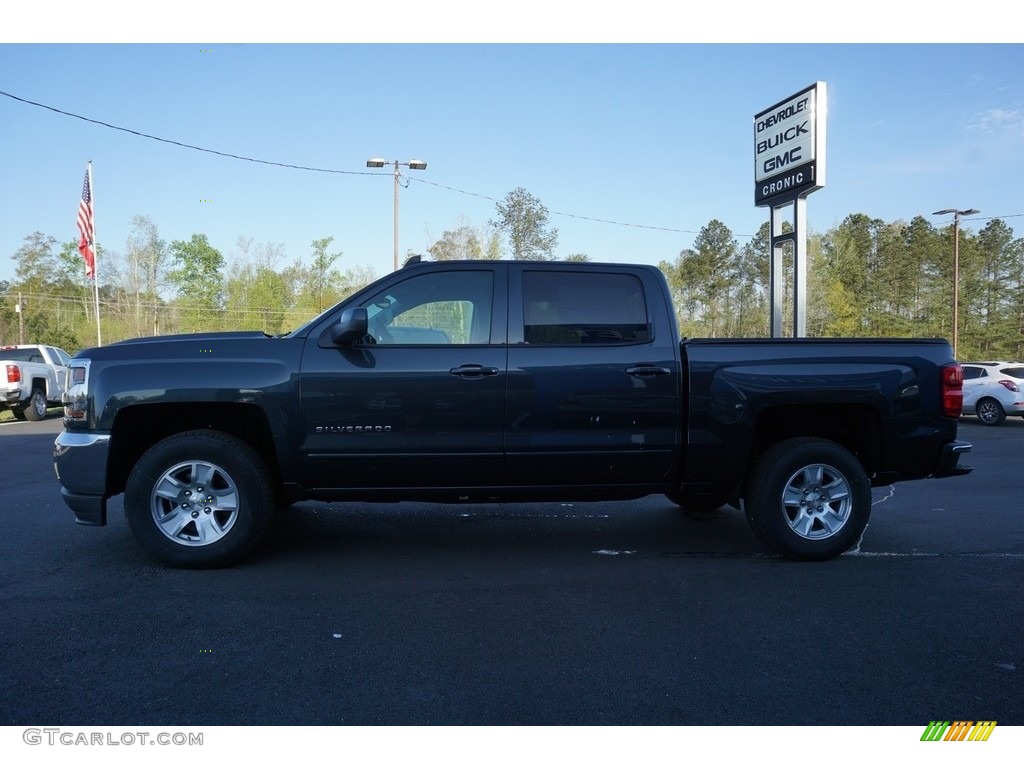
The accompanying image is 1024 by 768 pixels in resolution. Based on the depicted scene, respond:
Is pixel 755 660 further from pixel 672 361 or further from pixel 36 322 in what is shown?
pixel 36 322

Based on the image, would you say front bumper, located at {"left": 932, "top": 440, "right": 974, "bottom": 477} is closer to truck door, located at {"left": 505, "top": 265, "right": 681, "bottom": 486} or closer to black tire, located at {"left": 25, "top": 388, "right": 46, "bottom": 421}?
truck door, located at {"left": 505, "top": 265, "right": 681, "bottom": 486}

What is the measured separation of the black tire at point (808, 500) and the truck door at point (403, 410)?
1.79m

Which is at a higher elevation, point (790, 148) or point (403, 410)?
point (790, 148)

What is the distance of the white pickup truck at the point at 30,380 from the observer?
1675cm

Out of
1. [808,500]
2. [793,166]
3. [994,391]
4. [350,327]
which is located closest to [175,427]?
[350,327]

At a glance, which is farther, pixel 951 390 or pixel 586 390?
pixel 951 390

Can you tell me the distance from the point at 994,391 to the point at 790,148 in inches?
322

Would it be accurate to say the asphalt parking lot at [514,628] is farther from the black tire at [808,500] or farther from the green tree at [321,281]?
the green tree at [321,281]

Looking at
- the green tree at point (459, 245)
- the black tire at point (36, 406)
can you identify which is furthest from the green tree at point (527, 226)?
the black tire at point (36, 406)

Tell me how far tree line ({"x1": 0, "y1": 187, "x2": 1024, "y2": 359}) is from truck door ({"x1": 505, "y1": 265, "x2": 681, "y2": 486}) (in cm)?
2916

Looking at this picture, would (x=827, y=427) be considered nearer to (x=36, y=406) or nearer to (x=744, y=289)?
(x=36, y=406)

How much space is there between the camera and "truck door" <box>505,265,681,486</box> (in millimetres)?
4793

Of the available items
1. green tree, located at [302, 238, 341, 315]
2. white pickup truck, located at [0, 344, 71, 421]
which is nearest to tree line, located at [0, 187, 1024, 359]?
green tree, located at [302, 238, 341, 315]

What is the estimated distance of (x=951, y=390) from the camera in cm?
508
